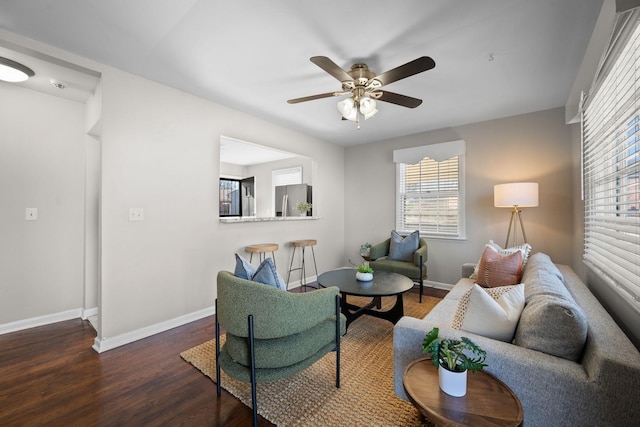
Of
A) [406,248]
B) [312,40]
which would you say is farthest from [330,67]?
[406,248]

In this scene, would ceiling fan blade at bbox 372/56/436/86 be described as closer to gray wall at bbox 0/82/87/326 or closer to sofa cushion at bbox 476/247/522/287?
sofa cushion at bbox 476/247/522/287

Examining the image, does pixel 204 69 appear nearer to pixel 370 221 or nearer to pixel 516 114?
pixel 370 221

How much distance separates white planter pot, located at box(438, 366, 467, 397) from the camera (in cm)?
107

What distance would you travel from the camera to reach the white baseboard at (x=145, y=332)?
234 centimetres

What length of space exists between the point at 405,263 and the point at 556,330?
2.67 metres

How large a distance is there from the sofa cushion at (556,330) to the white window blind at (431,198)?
3075mm

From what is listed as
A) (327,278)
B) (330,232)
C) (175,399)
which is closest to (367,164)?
→ (330,232)

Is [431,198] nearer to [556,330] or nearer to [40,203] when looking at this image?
[556,330]

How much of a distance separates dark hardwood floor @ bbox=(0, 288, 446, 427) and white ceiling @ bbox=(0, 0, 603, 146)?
8.27ft

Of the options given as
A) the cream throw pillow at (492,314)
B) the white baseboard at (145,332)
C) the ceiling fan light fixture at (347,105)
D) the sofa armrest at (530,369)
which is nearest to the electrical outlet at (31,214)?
the white baseboard at (145,332)

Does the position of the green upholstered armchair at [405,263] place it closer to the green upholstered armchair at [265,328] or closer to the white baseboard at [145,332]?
the green upholstered armchair at [265,328]

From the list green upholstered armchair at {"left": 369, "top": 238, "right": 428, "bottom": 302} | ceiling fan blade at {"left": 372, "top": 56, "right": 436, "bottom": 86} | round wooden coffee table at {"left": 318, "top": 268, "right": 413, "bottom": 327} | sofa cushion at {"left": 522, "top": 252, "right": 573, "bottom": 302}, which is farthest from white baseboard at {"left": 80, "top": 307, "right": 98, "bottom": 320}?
sofa cushion at {"left": 522, "top": 252, "right": 573, "bottom": 302}

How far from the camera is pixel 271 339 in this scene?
1545 mm

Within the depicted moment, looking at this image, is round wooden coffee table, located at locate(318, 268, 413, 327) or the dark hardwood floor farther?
round wooden coffee table, located at locate(318, 268, 413, 327)
